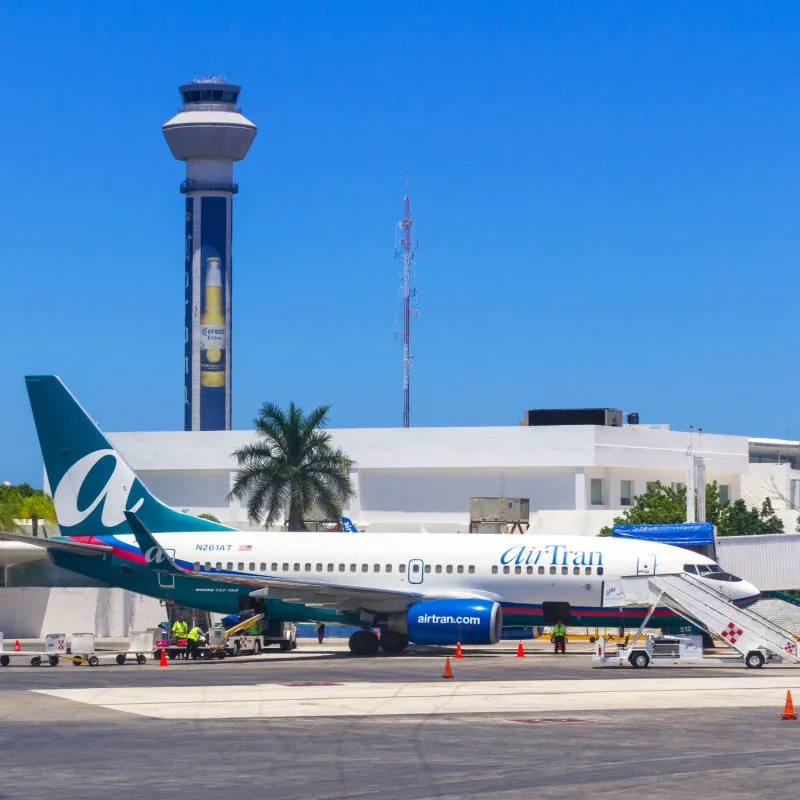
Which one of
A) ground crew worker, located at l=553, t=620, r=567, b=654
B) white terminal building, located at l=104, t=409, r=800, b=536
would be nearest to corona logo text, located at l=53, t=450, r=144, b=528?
ground crew worker, located at l=553, t=620, r=567, b=654

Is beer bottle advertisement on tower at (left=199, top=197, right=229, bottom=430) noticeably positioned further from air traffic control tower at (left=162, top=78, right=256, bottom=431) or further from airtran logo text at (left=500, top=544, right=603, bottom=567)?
airtran logo text at (left=500, top=544, right=603, bottom=567)

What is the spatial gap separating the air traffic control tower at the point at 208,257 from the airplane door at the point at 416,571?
122 m

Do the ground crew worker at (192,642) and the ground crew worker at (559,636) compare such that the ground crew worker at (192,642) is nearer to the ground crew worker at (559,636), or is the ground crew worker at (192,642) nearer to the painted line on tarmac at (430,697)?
the painted line on tarmac at (430,697)

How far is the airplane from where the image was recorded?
4825 cm

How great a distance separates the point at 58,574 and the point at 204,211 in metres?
107

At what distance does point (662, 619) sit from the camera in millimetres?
48625

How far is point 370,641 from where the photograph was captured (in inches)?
1962

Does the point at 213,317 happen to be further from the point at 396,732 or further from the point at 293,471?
the point at 396,732

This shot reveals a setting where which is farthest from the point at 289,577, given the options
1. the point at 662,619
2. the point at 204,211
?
the point at 204,211

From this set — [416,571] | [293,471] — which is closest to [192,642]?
[416,571]

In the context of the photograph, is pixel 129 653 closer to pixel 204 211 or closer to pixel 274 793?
pixel 274 793

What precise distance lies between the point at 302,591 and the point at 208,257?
126361 millimetres

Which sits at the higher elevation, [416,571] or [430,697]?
[416,571]

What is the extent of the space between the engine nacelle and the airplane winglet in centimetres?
769
